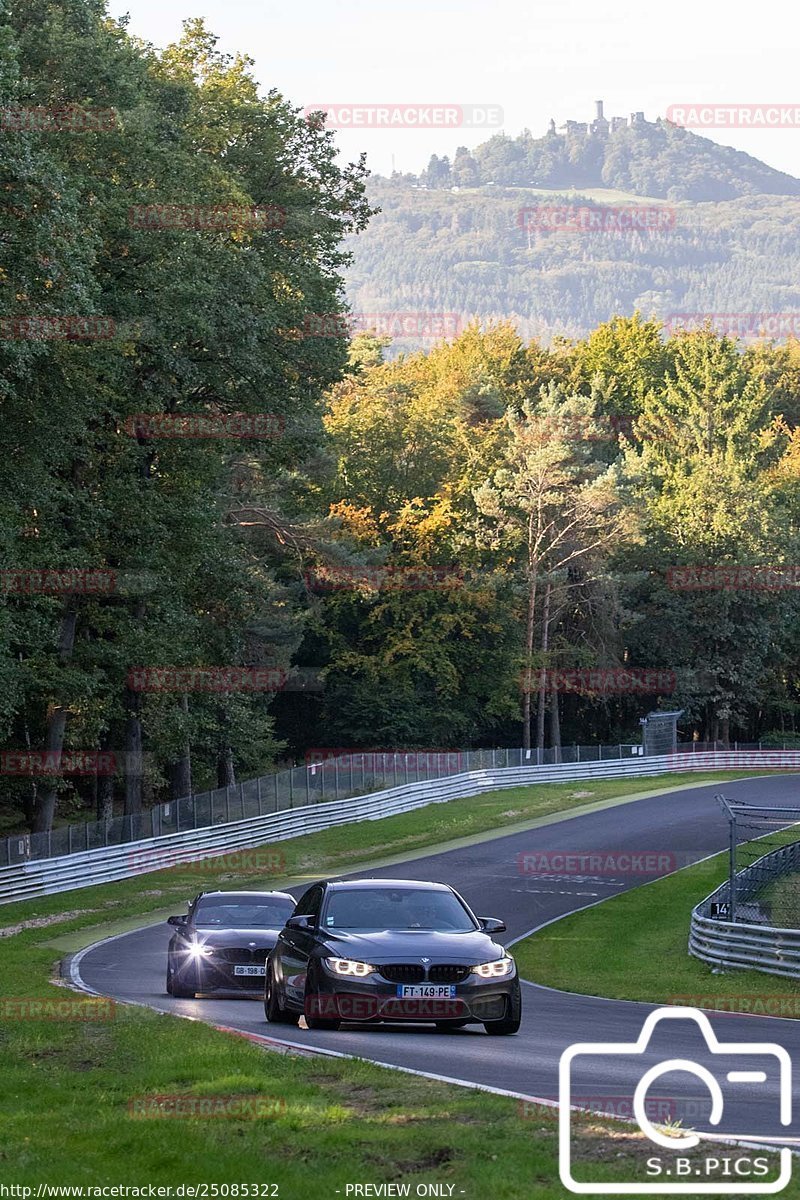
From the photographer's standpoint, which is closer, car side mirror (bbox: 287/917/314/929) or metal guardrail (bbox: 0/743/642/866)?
car side mirror (bbox: 287/917/314/929)

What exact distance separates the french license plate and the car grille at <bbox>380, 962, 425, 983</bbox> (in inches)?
2.7

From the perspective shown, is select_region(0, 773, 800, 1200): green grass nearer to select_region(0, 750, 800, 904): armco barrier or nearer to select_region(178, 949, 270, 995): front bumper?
select_region(178, 949, 270, 995): front bumper

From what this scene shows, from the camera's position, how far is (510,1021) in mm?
14945

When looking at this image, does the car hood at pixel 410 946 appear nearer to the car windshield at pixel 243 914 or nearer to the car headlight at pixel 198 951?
the car headlight at pixel 198 951

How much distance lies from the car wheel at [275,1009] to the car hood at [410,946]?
104 centimetres

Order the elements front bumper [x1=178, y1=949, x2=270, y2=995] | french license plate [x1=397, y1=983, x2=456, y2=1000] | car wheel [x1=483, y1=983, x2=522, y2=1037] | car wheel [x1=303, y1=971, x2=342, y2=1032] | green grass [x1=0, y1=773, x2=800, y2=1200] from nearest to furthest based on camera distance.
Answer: green grass [x1=0, y1=773, x2=800, y2=1200] → french license plate [x1=397, y1=983, x2=456, y2=1000] → car wheel [x1=483, y1=983, x2=522, y2=1037] → car wheel [x1=303, y1=971, x2=342, y2=1032] → front bumper [x1=178, y1=949, x2=270, y2=995]

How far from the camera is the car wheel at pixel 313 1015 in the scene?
15.2m

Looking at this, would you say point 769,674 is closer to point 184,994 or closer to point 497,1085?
point 184,994

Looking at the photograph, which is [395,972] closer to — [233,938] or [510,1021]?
[510,1021]

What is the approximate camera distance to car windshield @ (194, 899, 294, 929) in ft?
69.8

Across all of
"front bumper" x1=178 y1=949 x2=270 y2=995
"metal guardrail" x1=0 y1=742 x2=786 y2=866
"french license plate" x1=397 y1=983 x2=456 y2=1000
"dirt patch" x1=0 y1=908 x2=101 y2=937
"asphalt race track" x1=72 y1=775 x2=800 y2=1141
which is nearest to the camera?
"asphalt race track" x1=72 y1=775 x2=800 y2=1141

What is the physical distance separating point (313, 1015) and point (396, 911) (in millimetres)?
1412

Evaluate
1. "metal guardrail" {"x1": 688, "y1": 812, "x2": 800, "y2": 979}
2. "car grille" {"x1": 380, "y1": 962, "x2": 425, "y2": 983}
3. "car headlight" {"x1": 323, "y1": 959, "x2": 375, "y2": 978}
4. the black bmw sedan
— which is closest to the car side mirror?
the black bmw sedan

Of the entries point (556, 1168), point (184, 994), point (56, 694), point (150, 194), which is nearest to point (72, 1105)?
point (556, 1168)
